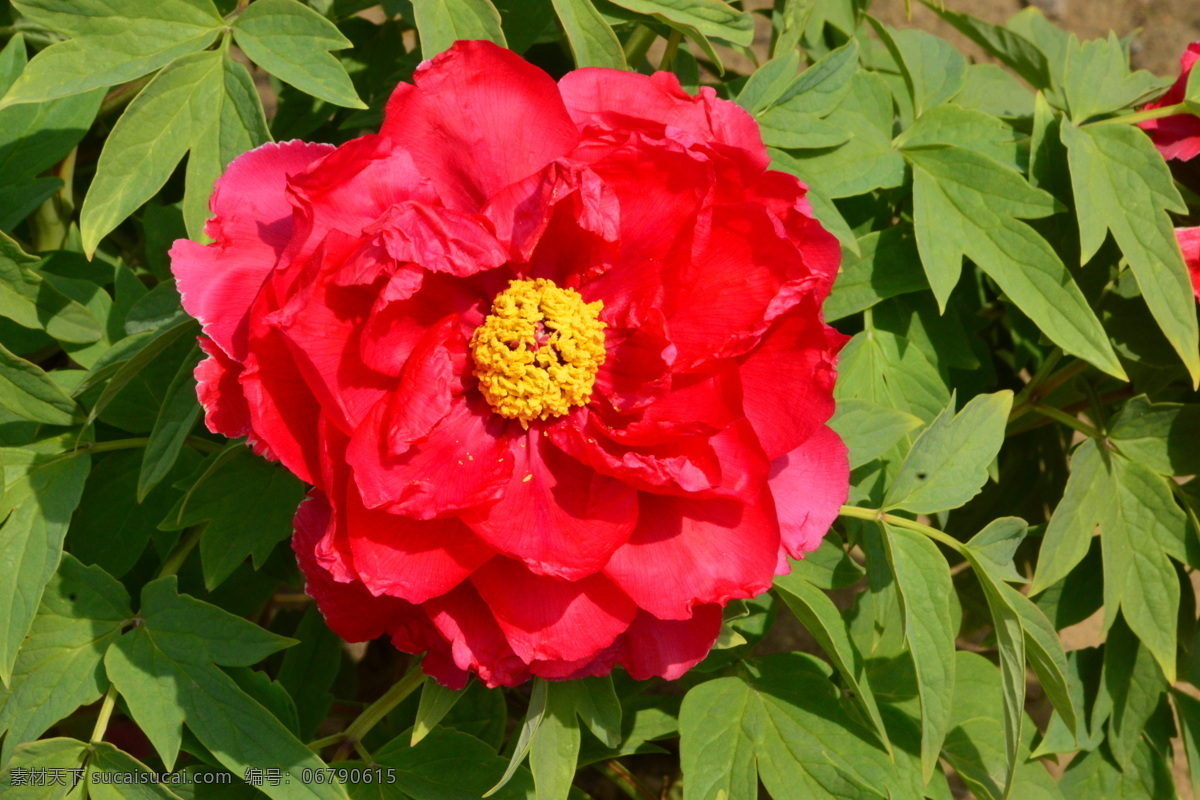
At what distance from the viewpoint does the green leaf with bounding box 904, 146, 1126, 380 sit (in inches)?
66.1

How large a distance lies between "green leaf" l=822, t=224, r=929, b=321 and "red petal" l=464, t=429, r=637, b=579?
649 mm

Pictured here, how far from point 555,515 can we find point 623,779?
3.47 ft

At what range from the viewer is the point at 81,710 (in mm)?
2240

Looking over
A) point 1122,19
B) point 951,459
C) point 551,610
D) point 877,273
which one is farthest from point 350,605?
point 1122,19

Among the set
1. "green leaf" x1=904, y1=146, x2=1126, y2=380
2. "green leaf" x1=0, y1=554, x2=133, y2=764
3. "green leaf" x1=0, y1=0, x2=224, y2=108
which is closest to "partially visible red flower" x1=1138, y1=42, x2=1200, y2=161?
"green leaf" x1=904, y1=146, x2=1126, y2=380

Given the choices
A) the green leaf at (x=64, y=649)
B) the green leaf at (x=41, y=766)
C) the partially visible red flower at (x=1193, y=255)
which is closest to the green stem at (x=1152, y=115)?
the partially visible red flower at (x=1193, y=255)

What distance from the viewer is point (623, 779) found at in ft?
7.11

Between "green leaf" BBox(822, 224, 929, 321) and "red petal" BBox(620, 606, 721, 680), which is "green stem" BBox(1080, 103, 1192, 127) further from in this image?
"red petal" BBox(620, 606, 721, 680)

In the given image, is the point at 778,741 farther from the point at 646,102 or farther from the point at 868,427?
the point at 646,102

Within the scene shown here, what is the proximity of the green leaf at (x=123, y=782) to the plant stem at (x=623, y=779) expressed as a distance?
0.88 m

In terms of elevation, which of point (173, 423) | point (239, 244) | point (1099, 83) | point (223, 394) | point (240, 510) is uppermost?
point (1099, 83)

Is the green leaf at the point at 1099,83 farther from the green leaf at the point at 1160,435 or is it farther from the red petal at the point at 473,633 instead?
the red petal at the point at 473,633

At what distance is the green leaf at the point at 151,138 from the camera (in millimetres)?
1435

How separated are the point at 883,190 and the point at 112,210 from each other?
1.37 meters
